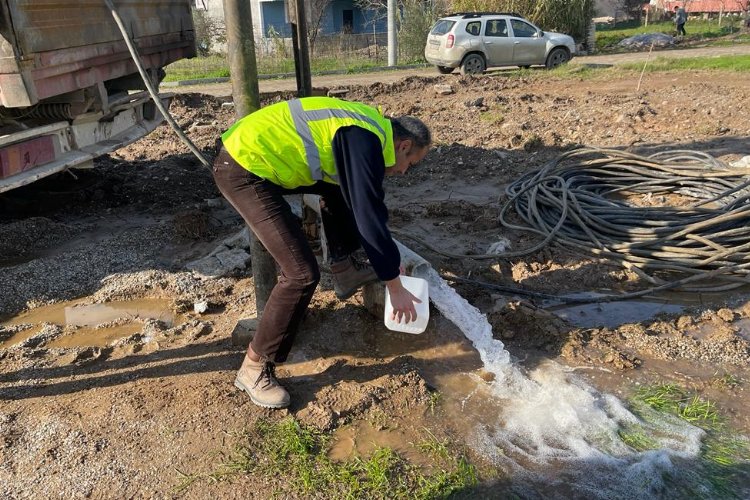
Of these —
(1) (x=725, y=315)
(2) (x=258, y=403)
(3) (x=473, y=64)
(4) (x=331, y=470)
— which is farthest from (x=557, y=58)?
(4) (x=331, y=470)

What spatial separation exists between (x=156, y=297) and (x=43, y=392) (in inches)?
49.8

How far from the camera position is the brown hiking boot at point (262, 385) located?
3.07 m

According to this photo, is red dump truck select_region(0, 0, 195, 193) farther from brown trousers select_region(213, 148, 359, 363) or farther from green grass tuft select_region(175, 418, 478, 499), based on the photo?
green grass tuft select_region(175, 418, 478, 499)

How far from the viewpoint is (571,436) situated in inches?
116

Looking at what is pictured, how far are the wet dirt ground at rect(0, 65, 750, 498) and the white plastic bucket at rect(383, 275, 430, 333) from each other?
16.4 inches

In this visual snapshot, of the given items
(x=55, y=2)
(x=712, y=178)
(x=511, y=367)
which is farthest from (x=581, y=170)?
(x=55, y=2)

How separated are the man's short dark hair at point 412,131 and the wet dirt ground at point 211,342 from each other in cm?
130

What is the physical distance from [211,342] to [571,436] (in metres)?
2.16

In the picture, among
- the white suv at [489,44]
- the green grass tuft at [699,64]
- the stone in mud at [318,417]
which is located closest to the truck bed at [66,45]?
the stone in mud at [318,417]

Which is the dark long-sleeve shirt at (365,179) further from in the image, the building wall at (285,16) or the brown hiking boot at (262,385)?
the building wall at (285,16)

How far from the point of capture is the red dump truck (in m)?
3.66

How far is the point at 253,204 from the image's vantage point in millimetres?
2863

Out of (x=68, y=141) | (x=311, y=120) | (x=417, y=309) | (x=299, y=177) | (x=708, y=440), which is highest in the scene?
(x=311, y=120)

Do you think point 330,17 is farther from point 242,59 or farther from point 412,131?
point 412,131
